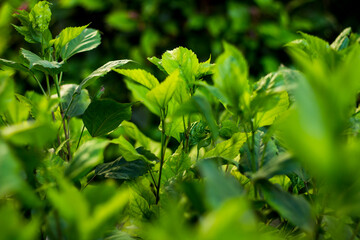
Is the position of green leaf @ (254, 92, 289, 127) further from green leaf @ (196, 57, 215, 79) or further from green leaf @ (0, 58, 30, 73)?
green leaf @ (0, 58, 30, 73)

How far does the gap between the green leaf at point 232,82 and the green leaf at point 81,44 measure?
36 centimetres

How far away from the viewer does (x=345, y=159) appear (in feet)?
1.07

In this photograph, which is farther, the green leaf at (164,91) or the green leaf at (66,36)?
the green leaf at (66,36)

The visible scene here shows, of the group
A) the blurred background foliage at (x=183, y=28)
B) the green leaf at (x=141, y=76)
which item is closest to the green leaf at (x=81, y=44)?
the green leaf at (x=141, y=76)

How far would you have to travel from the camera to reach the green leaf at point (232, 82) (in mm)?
498

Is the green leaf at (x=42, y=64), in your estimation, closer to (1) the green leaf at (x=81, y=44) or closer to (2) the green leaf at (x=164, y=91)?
(1) the green leaf at (x=81, y=44)

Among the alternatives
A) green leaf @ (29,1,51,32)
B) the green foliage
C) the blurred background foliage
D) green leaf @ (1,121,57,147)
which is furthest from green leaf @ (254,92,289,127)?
the blurred background foliage

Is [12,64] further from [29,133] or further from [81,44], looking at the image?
[29,133]

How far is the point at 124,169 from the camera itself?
66 centimetres

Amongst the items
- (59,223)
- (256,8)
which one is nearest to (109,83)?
(256,8)

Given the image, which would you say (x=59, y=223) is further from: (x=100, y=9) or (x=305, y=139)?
(x=100, y=9)

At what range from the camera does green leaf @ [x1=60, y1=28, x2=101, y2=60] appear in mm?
778

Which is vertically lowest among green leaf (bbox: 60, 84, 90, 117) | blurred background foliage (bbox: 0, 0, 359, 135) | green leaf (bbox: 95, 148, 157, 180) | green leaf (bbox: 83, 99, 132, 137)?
blurred background foliage (bbox: 0, 0, 359, 135)

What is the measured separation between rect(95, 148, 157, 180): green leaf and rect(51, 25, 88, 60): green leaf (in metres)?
0.25
